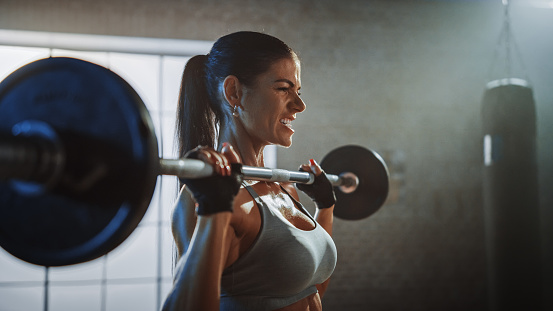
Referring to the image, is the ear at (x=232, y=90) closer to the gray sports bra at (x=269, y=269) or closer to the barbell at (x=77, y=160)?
the gray sports bra at (x=269, y=269)

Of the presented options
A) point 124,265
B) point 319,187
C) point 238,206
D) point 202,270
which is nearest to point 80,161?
point 202,270

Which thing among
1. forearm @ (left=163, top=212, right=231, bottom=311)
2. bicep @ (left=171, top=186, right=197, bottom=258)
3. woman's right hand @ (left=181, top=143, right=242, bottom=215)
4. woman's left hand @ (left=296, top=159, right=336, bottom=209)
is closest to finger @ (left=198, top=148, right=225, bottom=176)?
woman's right hand @ (left=181, top=143, right=242, bottom=215)

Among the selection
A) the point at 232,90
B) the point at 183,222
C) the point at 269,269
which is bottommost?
the point at 269,269

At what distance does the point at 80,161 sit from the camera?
65 centimetres

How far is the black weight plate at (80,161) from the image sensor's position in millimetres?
658

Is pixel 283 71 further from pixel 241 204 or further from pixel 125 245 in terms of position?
pixel 125 245

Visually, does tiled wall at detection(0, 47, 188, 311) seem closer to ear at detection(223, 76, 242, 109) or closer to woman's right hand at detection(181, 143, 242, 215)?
ear at detection(223, 76, 242, 109)

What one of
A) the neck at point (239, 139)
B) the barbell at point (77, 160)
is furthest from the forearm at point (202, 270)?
the neck at point (239, 139)

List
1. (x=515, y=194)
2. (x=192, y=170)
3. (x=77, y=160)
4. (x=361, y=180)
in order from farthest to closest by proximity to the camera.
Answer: (x=515, y=194) < (x=361, y=180) < (x=192, y=170) < (x=77, y=160)

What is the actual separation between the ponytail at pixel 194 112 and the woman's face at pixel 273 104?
0.12m

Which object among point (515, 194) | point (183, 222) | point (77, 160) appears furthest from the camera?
point (515, 194)

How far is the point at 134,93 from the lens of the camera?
2.27 ft

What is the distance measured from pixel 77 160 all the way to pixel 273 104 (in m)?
0.73

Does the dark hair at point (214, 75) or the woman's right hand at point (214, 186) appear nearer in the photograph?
the woman's right hand at point (214, 186)
